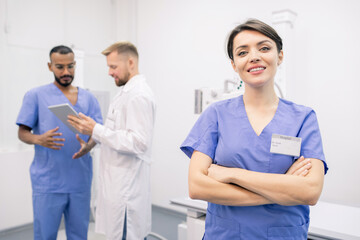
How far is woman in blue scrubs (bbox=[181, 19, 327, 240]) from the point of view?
3.11 feet

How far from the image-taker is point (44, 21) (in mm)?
3182

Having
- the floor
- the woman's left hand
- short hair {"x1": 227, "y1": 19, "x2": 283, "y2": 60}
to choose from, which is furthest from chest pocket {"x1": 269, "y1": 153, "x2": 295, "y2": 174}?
the floor

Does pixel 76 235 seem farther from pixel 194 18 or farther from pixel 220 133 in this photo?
pixel 194 18

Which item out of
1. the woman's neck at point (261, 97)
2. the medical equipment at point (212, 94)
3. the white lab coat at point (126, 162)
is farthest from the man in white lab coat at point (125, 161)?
the woman's neck at point (261, 97)

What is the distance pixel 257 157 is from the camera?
0.98 m

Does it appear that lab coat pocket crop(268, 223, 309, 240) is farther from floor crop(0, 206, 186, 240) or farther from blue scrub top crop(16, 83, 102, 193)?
floor crop(0, 206, 186, 240)

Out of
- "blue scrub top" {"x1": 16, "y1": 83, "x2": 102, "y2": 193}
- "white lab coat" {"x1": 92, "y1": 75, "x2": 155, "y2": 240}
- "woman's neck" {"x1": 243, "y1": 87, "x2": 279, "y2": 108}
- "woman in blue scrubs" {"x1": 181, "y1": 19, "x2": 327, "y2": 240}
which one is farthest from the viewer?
"blue scrub top" {"x1": 16, "y1": 83, "x2": 102, "y2": 193}

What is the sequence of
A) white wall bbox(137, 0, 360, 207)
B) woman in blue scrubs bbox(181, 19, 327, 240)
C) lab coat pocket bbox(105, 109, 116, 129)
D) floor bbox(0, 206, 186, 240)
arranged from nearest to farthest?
woman in blue scrubs bbox(181, 19, 327, 240) → lab coat pocket bbox(105, 109, 116, 129) → white wall bbox(137, 0, 360, 207) → floor bbox(0, 206, 186, 240)

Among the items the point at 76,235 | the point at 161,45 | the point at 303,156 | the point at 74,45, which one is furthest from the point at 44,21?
the point at 303,156

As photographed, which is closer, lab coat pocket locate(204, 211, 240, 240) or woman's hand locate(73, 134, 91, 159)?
lab coat pocket locate(204, 211, 240, 240)

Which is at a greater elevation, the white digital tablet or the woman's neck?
the woman's neck

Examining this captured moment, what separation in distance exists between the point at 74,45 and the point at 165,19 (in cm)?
105

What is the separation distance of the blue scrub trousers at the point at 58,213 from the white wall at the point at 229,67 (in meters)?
1.42

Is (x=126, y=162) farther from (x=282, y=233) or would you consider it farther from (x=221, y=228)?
(x=282, y=233)
